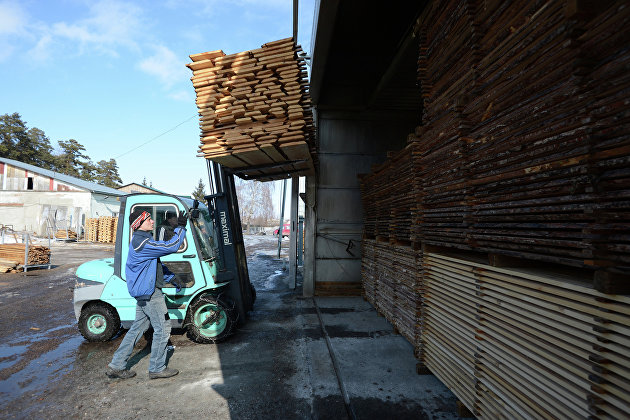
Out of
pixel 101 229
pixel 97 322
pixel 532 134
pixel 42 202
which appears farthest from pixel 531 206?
pixel 42 202

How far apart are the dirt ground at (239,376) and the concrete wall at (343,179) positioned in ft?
8.49

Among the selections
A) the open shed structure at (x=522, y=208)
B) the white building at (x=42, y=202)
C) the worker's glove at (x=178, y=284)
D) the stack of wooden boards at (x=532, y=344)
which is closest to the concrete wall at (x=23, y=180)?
the white building at (x=42, y=202)

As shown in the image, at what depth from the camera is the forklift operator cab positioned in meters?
5.36

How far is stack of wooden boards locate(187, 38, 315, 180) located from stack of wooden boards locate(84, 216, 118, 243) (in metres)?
22.4

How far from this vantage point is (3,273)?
38.5 feet

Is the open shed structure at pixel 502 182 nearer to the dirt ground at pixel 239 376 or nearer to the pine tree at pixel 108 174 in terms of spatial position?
the dirt ground at pixel 239 376

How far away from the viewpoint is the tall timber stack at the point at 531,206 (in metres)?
1.74

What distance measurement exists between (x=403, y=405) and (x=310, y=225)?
6.20 m

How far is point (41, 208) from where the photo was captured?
25.7 metres

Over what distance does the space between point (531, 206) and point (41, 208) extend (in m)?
32.8

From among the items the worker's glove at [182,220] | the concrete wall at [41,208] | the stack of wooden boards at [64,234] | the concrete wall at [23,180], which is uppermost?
the concrete wall at [23,180]

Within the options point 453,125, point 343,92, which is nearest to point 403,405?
point 453,125

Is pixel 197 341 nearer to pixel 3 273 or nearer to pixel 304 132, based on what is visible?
pixel 304 132

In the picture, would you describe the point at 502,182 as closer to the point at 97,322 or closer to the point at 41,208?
the point at 97,322
